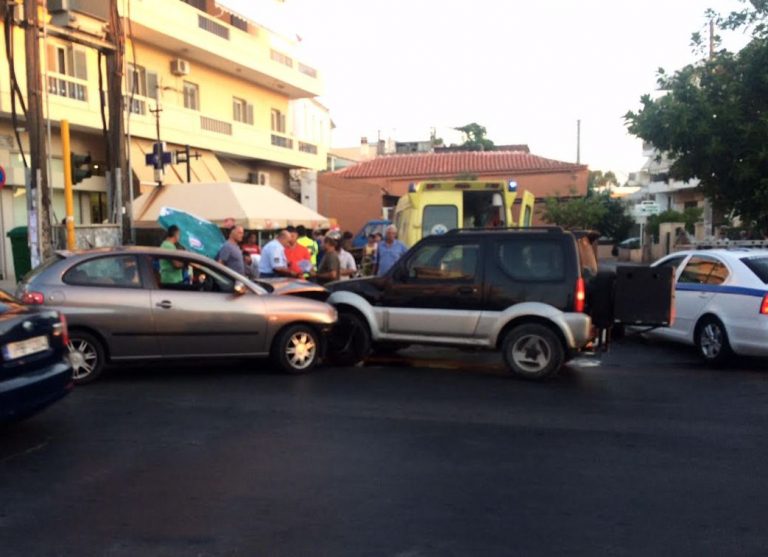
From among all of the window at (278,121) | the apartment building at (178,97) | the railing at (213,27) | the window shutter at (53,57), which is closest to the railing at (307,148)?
the apartment building at (178,97)

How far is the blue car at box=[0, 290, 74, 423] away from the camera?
207 inches

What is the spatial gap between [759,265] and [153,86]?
19.4m

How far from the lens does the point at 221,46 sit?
24.1m

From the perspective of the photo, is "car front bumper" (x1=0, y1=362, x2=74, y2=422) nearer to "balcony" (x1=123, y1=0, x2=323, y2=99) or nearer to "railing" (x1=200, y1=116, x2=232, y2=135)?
"balcony" (x1=123, y1=0, x2=323, y2=99)

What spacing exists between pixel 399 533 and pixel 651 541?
4.62 ft

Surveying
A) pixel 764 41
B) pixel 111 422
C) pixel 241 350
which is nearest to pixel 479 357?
pixel 241 350

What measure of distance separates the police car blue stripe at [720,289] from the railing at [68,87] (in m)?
16.2

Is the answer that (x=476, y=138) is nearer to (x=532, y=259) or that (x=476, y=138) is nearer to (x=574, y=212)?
(x=574, y=212)

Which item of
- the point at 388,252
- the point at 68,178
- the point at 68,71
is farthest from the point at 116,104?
the point at 68,71

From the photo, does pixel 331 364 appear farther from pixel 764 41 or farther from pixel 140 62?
pixel 140 62

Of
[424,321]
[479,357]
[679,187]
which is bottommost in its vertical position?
[479,357]

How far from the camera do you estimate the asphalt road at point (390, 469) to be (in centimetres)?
397

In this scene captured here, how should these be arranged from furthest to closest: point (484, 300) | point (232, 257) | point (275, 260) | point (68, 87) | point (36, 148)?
point (68, 87), point (36, 148), point (275, 260), point (232, 257), point (484, 300)

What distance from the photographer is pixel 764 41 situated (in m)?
14.0
